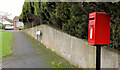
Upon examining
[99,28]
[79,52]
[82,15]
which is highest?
[82,15]

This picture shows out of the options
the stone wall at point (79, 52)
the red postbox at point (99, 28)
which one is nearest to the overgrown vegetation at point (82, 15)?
the stone wall at point (79, 52)

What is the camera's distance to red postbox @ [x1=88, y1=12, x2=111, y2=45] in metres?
2.63

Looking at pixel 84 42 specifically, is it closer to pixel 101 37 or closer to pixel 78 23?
pixel 78 23

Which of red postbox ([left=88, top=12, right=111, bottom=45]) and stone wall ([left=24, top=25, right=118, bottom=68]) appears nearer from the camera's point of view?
red postbox ([left=88, top=12, right=111, bottom=45])

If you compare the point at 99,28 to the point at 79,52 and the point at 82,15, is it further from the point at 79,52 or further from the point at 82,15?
the point at 79,52

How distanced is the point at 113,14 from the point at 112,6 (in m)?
0.21

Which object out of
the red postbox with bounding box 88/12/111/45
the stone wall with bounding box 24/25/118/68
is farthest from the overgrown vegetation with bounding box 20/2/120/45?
the red postbox with bounding box 88/12/111/45

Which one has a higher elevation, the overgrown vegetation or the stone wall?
the overgrown vegetation

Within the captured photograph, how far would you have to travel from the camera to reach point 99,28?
2678mm

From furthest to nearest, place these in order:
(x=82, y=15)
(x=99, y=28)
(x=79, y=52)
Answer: (x=79, y=52), (x=82, y=15), (x=99, y=28)

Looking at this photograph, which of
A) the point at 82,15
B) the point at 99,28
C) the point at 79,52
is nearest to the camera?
the point at 99,28

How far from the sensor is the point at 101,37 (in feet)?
8.81

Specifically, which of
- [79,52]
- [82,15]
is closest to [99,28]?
[82,15]

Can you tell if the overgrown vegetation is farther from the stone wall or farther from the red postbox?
the red postbox
